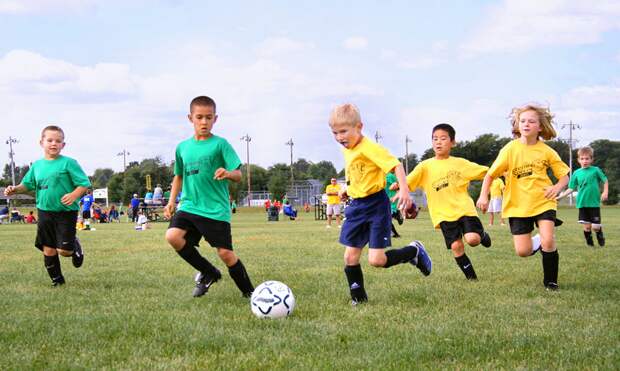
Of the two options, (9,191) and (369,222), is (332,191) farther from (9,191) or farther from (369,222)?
(369,222)

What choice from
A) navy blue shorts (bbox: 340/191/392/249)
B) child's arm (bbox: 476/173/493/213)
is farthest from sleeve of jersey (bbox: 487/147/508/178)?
navy blue shorts (bbox: 340/191/392/249)

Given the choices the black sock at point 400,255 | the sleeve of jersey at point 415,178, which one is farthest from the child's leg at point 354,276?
the sleeve of jersey at point 415,178

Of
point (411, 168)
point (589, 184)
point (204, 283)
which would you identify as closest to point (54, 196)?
point (204, 283)

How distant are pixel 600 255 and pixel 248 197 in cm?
7052

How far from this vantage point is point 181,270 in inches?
345

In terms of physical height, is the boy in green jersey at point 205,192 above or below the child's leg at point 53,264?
above

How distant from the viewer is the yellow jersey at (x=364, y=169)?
221 inches

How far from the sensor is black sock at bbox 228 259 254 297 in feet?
20.0

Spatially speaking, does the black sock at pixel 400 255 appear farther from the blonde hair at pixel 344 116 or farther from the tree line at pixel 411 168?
the tree line at pixel 411 168

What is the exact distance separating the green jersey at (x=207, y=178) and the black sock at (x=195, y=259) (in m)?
0.44

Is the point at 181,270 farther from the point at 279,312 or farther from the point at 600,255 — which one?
the point at 600,255

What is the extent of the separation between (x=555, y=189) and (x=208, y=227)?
3762mm

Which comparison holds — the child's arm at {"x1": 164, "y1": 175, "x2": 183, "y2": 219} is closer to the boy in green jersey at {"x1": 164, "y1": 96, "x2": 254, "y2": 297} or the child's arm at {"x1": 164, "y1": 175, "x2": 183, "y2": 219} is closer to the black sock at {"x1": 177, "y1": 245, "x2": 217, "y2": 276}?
the boy in green jersey at {"x1": 164, "y1": 96, "x2": 254, "y2": 297}

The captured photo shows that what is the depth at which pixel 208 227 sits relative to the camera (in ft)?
19.4
